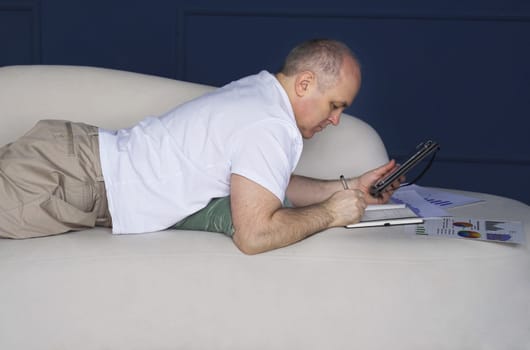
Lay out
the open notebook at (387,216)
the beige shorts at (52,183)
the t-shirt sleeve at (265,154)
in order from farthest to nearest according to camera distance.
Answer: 1. the open notebook at (387,216)
2. the beige shorts at (52,183)
3. the t-shirt sleeve at (265,154)

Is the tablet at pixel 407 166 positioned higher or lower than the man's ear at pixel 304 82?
lower

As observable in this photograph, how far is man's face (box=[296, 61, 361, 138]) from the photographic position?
2.01 meters

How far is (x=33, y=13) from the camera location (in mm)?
3596

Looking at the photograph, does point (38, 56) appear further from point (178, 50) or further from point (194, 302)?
point (194, 302)

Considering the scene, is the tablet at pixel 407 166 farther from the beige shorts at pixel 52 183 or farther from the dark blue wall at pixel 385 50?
the dark blue wall at pixel 385 50

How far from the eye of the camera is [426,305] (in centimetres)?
191

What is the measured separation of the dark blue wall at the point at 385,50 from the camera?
347cm

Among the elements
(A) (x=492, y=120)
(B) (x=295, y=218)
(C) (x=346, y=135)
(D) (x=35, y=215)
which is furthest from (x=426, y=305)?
(A) (x=492, y=120)

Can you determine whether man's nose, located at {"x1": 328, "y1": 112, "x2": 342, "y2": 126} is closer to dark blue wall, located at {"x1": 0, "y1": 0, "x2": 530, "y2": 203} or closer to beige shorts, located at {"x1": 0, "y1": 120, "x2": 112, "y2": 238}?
beige shorts, located at {"x1": 0, "y1": 120, "x2": 112, "y2": 238}

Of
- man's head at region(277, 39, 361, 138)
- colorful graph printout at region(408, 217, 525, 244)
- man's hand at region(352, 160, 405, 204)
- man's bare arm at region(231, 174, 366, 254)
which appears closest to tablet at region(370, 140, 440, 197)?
man's hand at region(352, 160, 405, 204)

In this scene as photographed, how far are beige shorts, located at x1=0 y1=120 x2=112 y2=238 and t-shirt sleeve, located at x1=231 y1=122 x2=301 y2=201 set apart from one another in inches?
14.8

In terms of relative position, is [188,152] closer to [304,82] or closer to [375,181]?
[304,82]

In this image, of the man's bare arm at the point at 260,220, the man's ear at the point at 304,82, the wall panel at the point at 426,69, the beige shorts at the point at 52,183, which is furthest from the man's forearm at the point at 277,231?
the wall panel at the point at 426,69

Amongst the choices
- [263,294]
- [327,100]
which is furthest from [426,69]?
[263,294]
